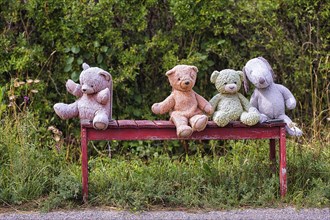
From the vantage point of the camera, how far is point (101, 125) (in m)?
5.02

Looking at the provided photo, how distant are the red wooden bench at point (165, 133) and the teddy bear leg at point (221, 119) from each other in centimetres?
5

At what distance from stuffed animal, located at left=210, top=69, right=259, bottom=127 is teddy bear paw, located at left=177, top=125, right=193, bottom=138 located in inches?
10.5

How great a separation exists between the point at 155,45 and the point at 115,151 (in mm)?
1278

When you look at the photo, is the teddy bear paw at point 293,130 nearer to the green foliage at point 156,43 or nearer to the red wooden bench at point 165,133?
the red wooden bench at point 165,133

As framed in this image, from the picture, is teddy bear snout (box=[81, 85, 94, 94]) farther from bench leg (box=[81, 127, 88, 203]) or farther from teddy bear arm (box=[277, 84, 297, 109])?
teddy bear arm (box=[277, 84, 297, 109])

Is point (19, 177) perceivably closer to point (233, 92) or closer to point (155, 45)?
point (233, 92)

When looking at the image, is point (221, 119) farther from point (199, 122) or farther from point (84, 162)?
point (84, 162)

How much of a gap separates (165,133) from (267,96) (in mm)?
956

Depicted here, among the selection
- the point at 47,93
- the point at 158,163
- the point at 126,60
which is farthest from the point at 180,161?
the point at 47,93

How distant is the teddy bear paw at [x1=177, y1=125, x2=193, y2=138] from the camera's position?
5.02 meters

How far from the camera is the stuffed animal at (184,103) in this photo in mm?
5160

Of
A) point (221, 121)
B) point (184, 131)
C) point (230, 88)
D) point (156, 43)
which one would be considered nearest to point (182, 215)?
point (184, 131)

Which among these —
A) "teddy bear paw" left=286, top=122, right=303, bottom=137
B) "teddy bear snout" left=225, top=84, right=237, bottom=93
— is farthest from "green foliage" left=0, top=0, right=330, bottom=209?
"teddy bear snout" left=225, top=84, right=237, bottom=93

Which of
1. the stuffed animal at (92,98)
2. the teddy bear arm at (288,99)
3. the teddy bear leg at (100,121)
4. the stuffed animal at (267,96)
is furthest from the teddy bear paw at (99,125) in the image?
the teddy bear arm at (288,99)
